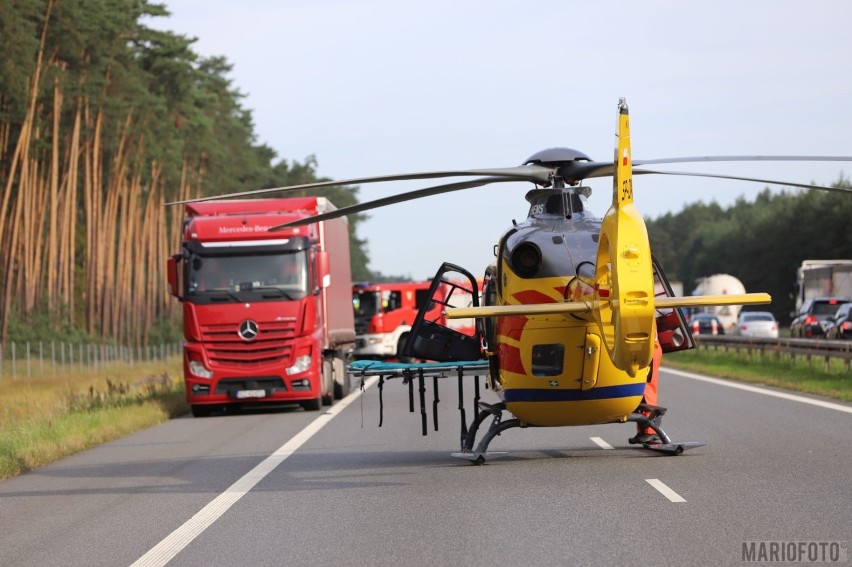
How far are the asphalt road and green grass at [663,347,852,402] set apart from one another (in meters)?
6.93

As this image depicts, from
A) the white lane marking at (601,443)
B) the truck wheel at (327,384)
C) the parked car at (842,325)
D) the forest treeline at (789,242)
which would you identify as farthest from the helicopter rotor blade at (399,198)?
the forest treeline at (789,242)

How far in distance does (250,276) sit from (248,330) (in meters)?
0.95

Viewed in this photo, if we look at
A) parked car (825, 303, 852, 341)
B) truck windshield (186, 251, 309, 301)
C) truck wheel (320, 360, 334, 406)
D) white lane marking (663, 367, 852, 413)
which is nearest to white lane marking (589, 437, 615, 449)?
white lane marking (663, 367, 852, 413)

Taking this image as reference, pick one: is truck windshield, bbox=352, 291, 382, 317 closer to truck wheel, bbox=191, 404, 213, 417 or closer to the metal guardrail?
the metal guardrail

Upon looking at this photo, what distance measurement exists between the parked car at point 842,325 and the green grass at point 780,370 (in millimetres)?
4999

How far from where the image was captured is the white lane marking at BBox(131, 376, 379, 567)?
9.43 meters

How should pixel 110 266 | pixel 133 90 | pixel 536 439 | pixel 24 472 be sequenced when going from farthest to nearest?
pixel 110 266
pixel 133 90
pixel 536 439
pixel 24 472

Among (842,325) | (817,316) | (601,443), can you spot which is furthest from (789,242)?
(601,443)

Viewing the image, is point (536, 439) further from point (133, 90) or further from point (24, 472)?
point (133, 90)

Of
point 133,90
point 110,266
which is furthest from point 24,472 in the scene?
point 110,266

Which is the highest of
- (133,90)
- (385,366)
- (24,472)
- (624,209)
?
(133,90)

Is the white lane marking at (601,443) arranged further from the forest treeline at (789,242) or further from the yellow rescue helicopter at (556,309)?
the forest treeline at (789,242)

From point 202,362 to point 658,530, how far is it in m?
16.2

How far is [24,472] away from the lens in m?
16.1
